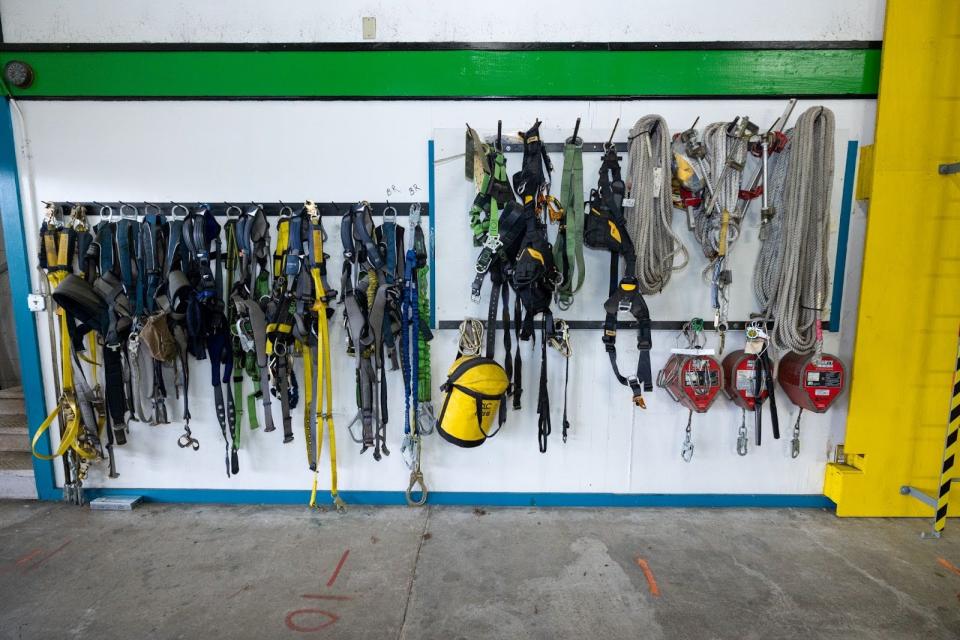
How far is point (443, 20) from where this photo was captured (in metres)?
2.62

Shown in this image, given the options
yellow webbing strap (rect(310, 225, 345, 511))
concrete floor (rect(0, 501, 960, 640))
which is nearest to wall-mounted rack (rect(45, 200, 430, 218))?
yellow webbing strap (rect(310, 225, 345, 511))

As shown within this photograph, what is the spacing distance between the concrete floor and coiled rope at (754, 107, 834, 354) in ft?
4.39

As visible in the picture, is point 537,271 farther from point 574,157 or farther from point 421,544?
point 421,544

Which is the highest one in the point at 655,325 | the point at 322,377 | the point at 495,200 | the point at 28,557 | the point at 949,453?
the point at 495,200

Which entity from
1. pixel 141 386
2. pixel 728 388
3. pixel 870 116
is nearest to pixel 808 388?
pixel 728 388

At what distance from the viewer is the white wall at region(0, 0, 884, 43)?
2.60m

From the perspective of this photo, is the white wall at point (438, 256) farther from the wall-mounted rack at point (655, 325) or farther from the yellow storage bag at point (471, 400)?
the yellow storage bag at point (471, 400)

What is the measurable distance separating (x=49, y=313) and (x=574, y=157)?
3.81 metres

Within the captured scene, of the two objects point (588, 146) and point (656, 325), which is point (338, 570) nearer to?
point (656, 325)

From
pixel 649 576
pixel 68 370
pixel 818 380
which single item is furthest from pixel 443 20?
pixel 649 576

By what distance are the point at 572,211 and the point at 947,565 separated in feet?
10.0

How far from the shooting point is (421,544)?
254cm

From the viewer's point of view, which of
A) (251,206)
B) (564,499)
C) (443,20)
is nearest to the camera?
(443,20)

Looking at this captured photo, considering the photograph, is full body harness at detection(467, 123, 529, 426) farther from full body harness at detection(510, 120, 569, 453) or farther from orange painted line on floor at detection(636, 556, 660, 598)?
orange painted line on floor at detection(636, 556, 660, 598)
